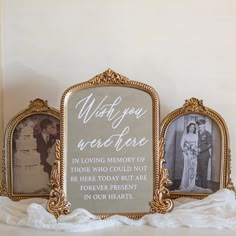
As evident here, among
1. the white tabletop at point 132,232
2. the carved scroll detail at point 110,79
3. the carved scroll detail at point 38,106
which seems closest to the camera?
the white tabletop at point 132,232

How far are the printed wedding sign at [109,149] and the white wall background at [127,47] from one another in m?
0.18

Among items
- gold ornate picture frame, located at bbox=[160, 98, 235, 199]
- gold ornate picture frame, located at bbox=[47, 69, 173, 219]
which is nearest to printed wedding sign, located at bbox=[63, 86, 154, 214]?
gold ornate picture frame, located at bbox=[47, 69, 173, 219]

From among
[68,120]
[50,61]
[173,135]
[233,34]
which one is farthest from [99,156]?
[233,34]

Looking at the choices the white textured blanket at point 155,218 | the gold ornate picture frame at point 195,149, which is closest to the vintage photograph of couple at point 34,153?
the white textured blanket at point 155,218

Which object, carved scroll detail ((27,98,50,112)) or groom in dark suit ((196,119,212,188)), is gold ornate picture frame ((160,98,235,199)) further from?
carved scroll detail ((27,98,50,112))

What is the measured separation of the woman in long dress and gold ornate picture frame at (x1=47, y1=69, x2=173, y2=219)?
89 mm

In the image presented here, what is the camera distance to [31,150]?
98cm

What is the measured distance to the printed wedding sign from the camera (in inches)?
33.4

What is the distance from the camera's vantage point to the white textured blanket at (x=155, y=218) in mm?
789

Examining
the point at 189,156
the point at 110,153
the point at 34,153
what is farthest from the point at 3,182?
the point at 189,156

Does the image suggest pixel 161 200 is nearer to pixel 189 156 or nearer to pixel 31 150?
pixel 189 156

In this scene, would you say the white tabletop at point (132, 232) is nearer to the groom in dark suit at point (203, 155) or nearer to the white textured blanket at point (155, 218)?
the white textured blanket at point (155, 218)

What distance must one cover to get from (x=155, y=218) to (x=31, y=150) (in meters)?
0.35

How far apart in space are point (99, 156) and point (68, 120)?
101 mm
